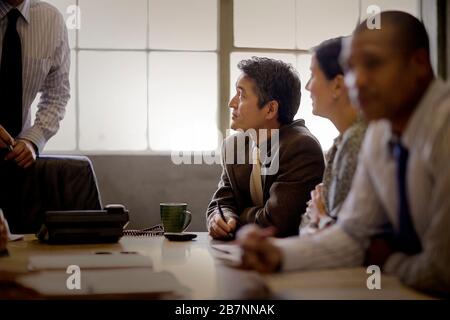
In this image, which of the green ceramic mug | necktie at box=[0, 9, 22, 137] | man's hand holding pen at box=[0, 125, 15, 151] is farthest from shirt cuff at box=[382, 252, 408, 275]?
necktie at box=[0, 9, 22, 137]

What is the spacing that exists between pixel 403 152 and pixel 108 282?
391mm

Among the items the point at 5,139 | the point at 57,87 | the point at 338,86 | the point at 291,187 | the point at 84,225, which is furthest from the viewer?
the point at 57,87

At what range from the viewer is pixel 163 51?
2566mm

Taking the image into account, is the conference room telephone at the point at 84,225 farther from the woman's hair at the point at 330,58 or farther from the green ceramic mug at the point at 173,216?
the woman's hair at the point at 330,58

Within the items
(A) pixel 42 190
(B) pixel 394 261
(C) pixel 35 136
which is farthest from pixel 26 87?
(B) pixel 394 261

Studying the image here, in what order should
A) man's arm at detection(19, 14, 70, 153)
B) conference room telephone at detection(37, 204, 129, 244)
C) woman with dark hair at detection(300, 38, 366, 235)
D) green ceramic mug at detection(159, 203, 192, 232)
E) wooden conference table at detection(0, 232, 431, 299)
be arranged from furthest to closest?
1. man's arm at detection(19, 14, 70, 153)
2. green ceramic mug at detection(159, 203, 192, 232)
3. conference room telephone at detection(37, 204, 129, 244)
4. woman with dark hair at detection(300, 38, 366, 235)
5. wooden conference table at detection(0, 232, 431, 299)

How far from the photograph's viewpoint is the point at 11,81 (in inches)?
67.9

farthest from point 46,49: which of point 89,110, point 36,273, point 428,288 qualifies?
point 428,288

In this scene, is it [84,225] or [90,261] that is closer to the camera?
[90,261]

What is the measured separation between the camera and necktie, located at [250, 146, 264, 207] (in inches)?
58.6

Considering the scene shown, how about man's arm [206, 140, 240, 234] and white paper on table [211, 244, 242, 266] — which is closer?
white paper on table [211, 244, 242, 266]

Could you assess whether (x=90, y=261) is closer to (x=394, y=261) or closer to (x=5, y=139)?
(x=394, y=261)

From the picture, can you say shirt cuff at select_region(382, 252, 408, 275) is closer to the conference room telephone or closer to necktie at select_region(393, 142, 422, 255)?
necktie at select_region(393, 142, 422, 255)
